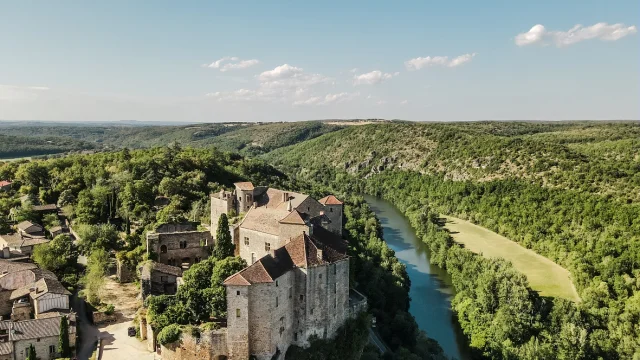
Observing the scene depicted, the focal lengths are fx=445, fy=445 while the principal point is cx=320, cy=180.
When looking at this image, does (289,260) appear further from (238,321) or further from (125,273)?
(125,273)

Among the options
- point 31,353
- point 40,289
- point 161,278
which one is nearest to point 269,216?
point 161,278

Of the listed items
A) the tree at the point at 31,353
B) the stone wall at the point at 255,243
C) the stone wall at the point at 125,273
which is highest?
the stone wall at the point at 255,243

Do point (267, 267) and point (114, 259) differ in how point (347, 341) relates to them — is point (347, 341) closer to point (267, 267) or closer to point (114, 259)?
point (267, 267)

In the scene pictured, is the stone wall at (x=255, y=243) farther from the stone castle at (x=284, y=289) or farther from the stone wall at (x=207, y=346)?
the stone wall at (x=207, y=346)

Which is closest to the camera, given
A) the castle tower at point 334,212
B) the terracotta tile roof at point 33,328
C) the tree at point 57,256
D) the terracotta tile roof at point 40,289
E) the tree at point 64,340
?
the terracotta tile roof at point 33,328

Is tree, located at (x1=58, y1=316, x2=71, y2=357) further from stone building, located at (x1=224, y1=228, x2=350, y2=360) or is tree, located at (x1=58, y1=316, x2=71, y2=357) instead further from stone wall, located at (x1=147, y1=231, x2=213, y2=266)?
stone building, located at (x1=224, y1=228, x2=350, y2=360)

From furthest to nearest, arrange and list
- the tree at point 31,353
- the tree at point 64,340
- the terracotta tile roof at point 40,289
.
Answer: the terracotta tile roof at point 40,289
the tree at point 64,340
the tree at point 31,353

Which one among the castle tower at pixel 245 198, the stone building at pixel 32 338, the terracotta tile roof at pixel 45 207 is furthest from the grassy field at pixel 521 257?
the terracotta tile roof at pixel 45 207

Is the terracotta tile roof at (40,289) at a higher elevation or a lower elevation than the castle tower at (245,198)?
lower
